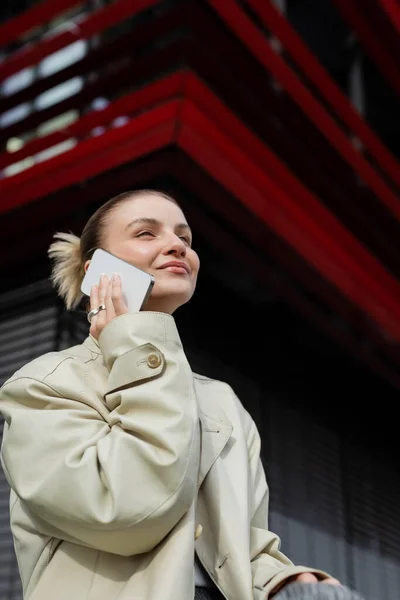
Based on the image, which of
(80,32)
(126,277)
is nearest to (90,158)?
(80,32)

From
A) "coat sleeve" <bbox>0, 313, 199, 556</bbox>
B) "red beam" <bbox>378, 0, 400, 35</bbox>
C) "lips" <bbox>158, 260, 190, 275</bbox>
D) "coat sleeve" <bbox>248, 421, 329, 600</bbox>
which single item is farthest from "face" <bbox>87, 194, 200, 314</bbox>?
"red beam" <bbox>378, 0, 400, 35</bbox>

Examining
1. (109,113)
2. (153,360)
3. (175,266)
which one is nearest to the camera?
(153,360)

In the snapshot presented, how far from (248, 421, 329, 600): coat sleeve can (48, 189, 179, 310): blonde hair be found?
20.1 inches

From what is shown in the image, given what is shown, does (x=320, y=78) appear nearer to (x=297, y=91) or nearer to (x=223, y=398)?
(x=297, y=91)

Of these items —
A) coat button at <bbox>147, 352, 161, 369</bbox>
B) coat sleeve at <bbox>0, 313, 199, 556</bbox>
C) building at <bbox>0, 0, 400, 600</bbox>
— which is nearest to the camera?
coat sleeve at <bbox>0, 313, 199, 556</bbox>

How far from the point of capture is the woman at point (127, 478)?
1066 millimetres

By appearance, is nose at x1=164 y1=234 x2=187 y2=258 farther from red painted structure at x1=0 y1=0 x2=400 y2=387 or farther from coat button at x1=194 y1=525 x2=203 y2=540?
red painted structure at x1=0 y1=0 x2=400 y2=387

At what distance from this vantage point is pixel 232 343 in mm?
3832

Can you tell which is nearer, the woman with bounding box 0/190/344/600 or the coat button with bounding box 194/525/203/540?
the woman with bounding box 0/190/344/600

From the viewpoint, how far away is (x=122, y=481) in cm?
105

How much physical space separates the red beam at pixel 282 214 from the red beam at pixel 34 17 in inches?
29.0

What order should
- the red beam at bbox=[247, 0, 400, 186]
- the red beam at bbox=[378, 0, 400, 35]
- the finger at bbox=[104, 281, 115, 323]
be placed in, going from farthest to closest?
the red beam at bbox=[378, 0, 400, 35], the red beam at bbox=[247, 0, 400, 186], the finger at bbox=[104, 281, 115, 323]

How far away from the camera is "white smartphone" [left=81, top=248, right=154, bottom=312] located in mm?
1300

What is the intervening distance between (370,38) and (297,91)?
0.54 m
